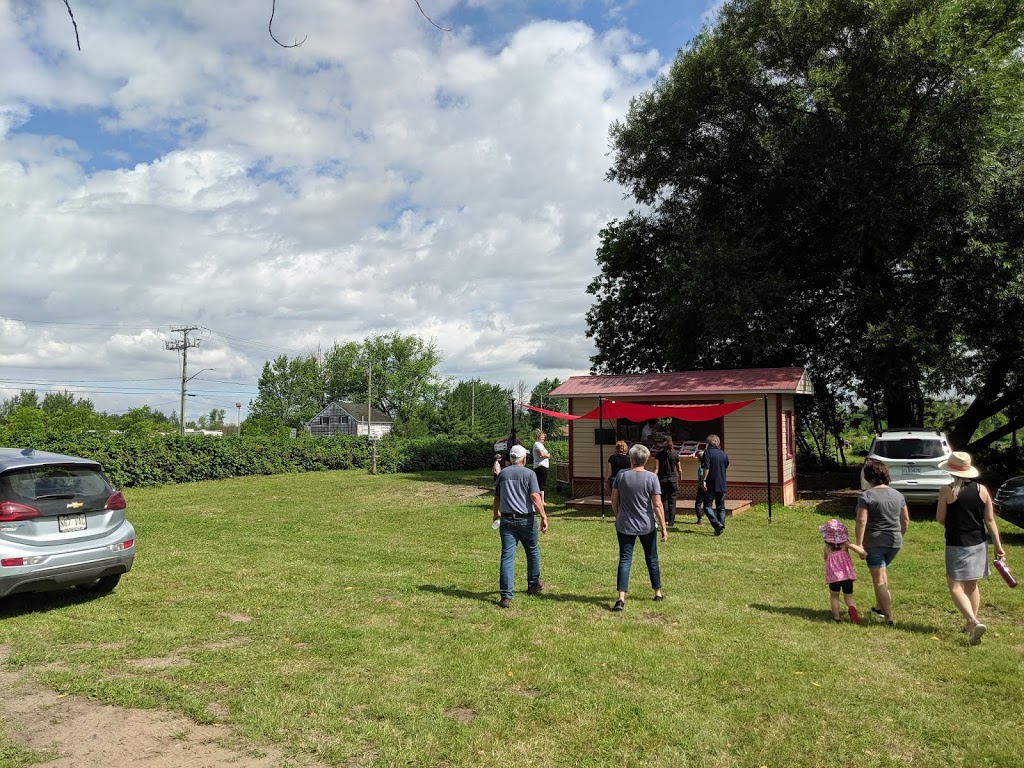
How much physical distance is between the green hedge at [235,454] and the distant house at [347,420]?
180 ft

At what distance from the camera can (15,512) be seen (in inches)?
253

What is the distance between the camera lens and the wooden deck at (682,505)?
15.6 meters

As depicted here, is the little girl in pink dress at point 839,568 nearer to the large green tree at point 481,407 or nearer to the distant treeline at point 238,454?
the distant treeline at point 238,454

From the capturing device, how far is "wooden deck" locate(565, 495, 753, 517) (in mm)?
15633

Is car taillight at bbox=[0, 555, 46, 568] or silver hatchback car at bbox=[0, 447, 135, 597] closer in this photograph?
car taillight at bbox=[0, 555, 46, 568]

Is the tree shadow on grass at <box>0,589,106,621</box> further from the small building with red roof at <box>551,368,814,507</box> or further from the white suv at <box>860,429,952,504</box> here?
the white suv at <box>860,429,952,504</box>

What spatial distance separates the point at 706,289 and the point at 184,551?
14479 millimetres

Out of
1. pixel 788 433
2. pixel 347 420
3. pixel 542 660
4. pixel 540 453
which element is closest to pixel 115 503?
→ pixel 542 660

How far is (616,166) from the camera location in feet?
79.9

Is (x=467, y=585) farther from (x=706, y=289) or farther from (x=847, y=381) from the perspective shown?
(x=847, y=381)

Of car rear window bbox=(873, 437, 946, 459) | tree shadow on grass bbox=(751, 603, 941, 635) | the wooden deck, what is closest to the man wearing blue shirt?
tree shadow on grass bbox=(751, 603, 941, 635)

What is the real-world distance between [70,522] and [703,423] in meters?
14.7

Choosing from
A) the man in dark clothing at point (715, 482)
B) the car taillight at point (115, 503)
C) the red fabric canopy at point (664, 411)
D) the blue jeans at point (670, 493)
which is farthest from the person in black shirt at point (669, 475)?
the car taillight at point (115, 503)

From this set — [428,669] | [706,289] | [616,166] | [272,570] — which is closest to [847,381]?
[706,289]
